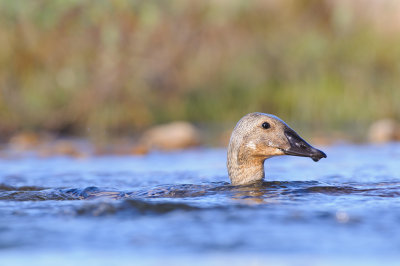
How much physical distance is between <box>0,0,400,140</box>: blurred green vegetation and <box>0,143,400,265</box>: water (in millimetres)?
6041

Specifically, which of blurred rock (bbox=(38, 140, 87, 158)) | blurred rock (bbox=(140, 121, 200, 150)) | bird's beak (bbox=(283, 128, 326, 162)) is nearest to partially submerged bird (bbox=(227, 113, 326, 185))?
bird's beak (bbox=(283, 128, 326, 162))

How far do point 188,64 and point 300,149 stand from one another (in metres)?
8.30

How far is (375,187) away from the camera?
6.07 m

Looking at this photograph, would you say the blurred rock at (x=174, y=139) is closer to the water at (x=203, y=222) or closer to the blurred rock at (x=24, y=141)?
the blurred rock at (x=24, y=141)

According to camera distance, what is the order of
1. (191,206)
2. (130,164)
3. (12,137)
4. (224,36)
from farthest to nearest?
(224,36) → (12,137) → (130,164) → (191,206)

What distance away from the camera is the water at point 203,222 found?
3625mm

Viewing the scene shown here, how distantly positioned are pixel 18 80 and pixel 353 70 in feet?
20.5

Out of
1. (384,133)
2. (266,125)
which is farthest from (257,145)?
(384,133)

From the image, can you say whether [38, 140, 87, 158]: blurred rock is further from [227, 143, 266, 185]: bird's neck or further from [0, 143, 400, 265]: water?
[227, 143, 266, 185]: bird's neck

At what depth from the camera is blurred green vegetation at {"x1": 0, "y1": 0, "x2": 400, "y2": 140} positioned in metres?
13.2

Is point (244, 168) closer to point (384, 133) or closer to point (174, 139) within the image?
point (174, 139)

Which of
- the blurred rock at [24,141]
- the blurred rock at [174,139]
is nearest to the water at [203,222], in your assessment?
the blurred rock at [174,139]

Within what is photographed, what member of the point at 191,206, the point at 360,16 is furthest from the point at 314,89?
the point at 191,206

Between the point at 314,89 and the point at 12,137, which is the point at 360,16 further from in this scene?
the point at 12,137
